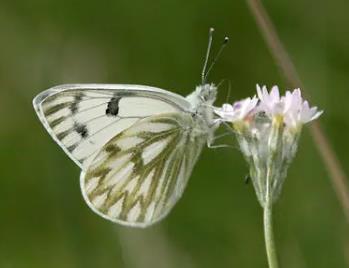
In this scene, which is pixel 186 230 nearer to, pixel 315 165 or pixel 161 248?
pixel 161 248

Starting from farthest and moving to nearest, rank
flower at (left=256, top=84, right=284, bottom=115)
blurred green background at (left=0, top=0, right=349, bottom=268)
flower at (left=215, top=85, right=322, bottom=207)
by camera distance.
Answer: blurred green background at (left=0, top=0, right=349, bottom=268) < flower at (left=256, top=84, right=284, bottom=115) < flower at (left=215, top=85, right=322, bottom=207)

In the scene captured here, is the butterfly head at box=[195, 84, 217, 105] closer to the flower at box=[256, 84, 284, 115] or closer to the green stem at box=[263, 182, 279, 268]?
the flower at box=[256, 84, 284, 115]

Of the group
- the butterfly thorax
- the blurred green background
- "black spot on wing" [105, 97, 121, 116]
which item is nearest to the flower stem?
the butterfly thorax

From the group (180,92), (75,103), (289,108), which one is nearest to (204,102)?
(75,103)

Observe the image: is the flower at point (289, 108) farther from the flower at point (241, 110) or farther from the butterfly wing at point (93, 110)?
the butterfly wing at point (93, 110)

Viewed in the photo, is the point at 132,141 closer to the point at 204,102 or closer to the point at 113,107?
the point at 113,107

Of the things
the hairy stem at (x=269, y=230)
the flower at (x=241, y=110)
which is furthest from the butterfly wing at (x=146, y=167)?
the hairy stem at (x=269, y=230)
